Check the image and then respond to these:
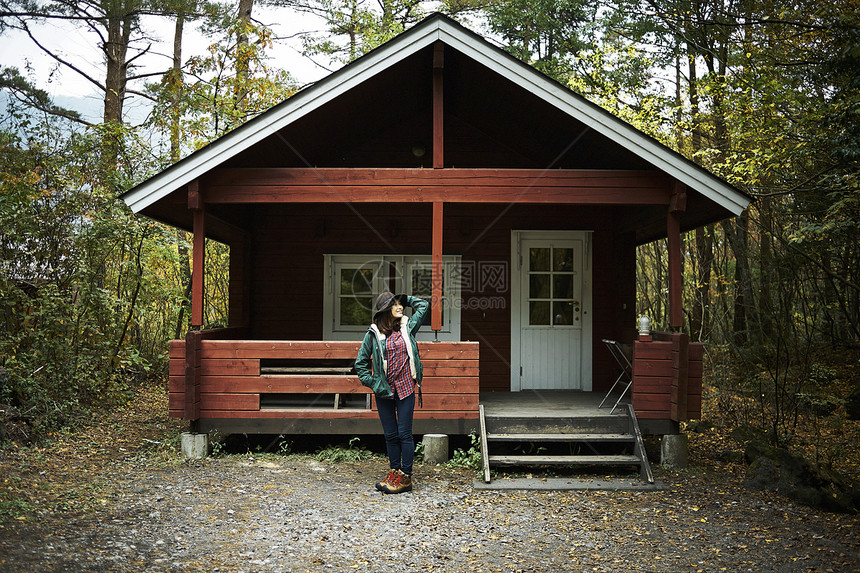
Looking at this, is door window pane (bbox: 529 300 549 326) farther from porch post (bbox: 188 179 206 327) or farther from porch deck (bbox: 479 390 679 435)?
porch post (bbox: 188 179 206 327)

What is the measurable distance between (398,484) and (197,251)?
3.24 m

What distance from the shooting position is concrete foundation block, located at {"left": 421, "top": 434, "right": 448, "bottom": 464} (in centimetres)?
712

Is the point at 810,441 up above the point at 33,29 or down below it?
below

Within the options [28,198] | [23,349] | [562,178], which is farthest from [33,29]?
[562,178]

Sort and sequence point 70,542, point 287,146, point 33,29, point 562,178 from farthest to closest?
1. point 33,29
2. point 287,146
3. point 562,178
4. point 70,542

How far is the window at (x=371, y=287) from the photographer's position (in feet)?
30.7

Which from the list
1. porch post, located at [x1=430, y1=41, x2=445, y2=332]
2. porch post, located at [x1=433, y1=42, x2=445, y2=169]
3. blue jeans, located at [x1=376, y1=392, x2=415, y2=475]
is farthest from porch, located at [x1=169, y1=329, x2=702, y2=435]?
porch post, located at [x1=433, y1=42, x2=445, y2=169]

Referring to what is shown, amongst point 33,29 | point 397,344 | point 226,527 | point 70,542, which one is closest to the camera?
point 70,542

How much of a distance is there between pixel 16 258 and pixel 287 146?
3.72 metres

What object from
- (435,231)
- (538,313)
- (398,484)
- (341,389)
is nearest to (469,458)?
(398,484)

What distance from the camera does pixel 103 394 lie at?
9844 millimetres

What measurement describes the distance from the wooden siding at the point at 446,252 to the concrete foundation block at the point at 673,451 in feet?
7.03

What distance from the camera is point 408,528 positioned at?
5109 millimetres

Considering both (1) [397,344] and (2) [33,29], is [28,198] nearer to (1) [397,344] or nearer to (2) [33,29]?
(1) [397,344]
